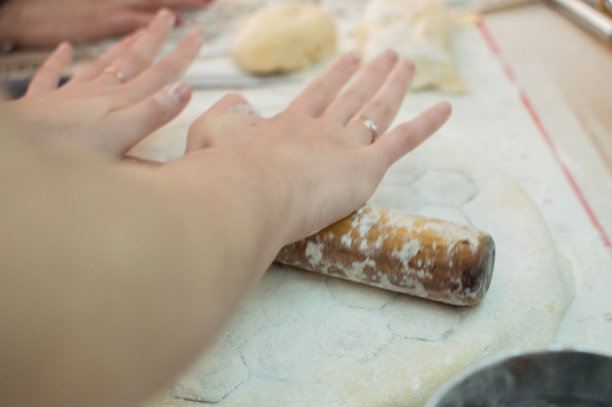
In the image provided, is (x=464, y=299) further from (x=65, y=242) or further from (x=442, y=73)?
(x=442, y=73)

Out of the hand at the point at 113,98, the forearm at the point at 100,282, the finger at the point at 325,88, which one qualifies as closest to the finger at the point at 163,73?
the hand at the point at 113,98

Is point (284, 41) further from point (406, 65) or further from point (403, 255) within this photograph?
point (403, 255)

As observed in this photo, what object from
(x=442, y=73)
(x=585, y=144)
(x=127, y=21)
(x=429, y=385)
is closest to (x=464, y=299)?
(x=429, y=385)

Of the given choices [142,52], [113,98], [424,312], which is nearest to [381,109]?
[424,312]

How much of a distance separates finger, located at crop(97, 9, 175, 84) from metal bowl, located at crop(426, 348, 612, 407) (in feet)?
3.15

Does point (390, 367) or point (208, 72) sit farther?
point (208, 72)

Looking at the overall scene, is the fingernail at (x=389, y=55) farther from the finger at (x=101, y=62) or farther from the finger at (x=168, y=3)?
the finger at (x=168, y=3)

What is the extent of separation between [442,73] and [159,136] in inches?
29.8

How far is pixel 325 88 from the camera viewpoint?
101 centimetres

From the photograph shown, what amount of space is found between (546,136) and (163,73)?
867 mm

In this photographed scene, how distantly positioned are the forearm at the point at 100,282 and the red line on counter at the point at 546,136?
766 mm

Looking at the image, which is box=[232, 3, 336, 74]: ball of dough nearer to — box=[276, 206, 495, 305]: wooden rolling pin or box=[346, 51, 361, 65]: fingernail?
box=[346, 51, 361, 65]: fingernail

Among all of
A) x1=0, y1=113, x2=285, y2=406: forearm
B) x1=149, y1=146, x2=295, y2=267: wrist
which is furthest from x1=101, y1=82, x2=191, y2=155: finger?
x1=0, y1=113, x2=285, y2=406: forearm

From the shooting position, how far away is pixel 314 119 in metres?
0.87
